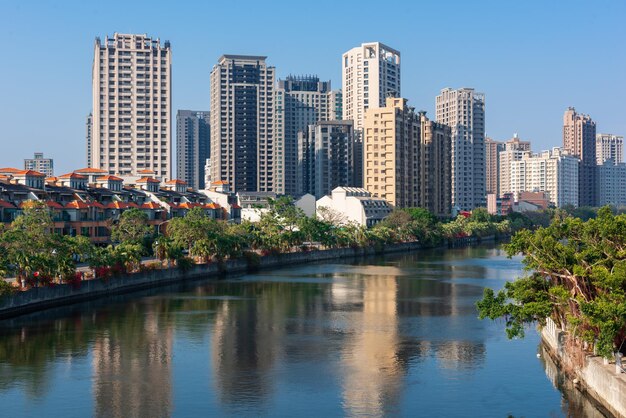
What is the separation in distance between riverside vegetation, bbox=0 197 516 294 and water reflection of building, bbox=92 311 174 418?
11110 mm

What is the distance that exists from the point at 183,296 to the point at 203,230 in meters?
21.5

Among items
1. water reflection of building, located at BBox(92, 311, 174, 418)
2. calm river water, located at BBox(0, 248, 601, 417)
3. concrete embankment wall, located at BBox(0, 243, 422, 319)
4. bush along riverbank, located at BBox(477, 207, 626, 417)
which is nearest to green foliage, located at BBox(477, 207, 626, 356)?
bush along riverbank, located at BBox(477, 207, 626, 417)

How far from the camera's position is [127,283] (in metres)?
90.5

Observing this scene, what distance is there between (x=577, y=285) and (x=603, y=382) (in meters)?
7.52

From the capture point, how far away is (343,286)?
102 m

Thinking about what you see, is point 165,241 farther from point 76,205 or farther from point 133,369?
point 133,369

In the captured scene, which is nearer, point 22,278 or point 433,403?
point 433,403

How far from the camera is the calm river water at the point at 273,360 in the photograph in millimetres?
44250

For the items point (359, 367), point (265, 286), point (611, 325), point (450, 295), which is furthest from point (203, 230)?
point (611, 325)

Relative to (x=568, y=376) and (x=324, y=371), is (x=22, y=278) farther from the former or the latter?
(x=568, y=376)

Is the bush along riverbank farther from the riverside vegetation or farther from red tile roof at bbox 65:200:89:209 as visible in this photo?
red tile roof at bbox 65:200:89:209

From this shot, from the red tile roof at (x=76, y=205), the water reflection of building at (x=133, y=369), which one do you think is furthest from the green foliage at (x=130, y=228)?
the water reflection of building at (x=133, y=369)

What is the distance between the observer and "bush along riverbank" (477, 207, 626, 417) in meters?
40.0

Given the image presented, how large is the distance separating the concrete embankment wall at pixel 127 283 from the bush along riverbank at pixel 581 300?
4436cm
